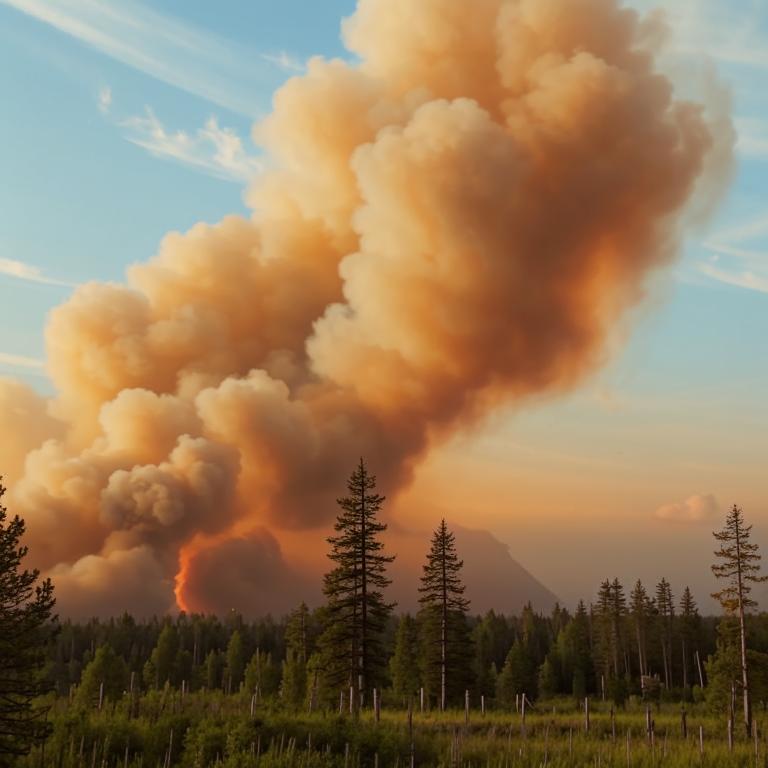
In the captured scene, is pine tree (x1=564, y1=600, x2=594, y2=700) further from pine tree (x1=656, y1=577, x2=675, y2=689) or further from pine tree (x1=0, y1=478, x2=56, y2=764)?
pine tree (x1=0, y1=478, x2=56, y2=764)

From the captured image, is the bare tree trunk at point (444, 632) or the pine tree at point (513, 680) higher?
the bare tree trunk at point (444, 632)

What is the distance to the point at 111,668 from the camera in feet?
213

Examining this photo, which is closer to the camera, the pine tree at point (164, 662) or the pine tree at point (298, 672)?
the pine tree at point (298, 672)

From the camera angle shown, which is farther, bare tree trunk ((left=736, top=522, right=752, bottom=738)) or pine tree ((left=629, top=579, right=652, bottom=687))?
pine tree ((left=629, top=579, right=652, bottom=687))

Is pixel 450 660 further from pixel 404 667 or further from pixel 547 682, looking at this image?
pixel 547 682

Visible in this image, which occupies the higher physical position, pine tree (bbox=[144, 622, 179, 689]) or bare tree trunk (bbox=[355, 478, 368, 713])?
bare tree trunk (bbox=[355, 478, 368, 713])

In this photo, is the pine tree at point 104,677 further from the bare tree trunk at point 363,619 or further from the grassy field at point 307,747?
the grassy field at point 307,747

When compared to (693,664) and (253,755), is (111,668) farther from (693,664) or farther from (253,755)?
(693,664)

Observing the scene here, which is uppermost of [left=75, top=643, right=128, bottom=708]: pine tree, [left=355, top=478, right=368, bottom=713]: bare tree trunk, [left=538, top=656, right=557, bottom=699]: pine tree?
[left=355, top=478, right=368, bottom=713]: bare tree trunk

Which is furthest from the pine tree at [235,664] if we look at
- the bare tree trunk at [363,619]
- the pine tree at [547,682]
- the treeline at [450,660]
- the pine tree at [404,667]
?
the bare tree trunk at [363,619]

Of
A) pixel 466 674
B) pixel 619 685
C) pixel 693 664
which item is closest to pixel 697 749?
pixel 466 674

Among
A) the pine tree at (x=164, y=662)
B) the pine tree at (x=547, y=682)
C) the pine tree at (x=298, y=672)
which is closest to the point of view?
the pine tree at (x=298, y=672)

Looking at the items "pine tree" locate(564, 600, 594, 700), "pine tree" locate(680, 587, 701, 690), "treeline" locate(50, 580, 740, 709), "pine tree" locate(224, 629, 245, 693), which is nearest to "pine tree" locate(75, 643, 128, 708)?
"treeline" locate(50, 580, 740, 709)

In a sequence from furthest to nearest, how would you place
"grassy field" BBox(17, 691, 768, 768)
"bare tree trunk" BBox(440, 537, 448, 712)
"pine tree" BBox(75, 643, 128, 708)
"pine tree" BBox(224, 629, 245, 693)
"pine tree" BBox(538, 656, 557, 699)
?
"pine tree" BBox(224, 629, 245, 693) → "pine tree" BBox(538, 656, 557, 699) → "pine tree" BBox(75, 643, 128, 708) → "bare tree trunk" BBox(440, 537, 448, 712) → "grassy field" BBox(17, 691, 768, 768)
